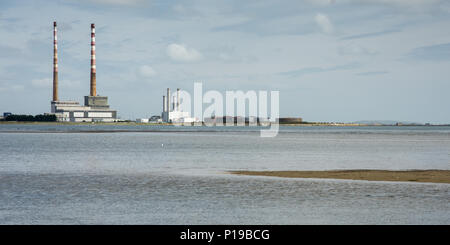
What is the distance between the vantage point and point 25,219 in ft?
64.4

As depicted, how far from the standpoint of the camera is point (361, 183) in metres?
31.9

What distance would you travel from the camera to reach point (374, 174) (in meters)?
37.6

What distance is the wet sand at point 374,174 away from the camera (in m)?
34.2

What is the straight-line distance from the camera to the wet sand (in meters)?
34.2

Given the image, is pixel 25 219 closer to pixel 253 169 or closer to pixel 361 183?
pixel 361 183

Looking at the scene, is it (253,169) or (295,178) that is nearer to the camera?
Answer: (295,178)

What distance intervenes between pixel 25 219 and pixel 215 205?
24.6ft

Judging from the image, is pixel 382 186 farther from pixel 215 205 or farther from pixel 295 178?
pixel 215 205

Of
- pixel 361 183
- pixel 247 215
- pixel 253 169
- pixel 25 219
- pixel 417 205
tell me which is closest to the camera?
pixel 25 219
